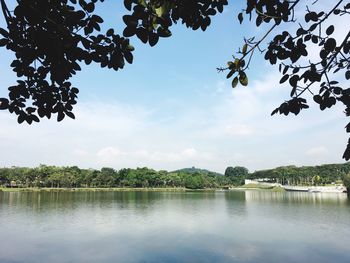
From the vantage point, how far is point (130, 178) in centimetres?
Answer: 9362

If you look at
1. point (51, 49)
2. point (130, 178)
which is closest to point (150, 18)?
point (51, 49)

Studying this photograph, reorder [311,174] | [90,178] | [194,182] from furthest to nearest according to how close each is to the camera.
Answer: [311,174]
[194,182]
[90,178]

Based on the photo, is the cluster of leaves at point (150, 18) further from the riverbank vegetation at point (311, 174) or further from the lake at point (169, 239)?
the riverbank vegetation at point (311, 174)

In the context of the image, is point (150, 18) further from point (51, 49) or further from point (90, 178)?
point (90, 178)

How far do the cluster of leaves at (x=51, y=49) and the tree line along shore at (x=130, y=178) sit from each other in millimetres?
77025

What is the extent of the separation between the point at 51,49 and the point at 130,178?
92.4m

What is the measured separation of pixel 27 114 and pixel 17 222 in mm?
23064

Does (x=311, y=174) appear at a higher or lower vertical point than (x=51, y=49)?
lower

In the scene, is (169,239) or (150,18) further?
(169,239)

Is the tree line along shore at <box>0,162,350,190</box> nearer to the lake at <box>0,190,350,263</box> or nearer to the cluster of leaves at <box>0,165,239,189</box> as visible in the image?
the cluster of leaves at <box>0,165,239,189</box>

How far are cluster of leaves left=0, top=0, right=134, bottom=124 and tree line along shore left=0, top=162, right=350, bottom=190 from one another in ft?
253

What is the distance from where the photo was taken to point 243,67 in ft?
10.3

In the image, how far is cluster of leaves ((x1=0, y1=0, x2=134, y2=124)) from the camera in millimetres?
3139

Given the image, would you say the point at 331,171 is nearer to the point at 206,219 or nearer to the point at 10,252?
the point at 206,219
